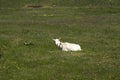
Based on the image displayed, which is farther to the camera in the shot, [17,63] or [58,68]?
[17,63]

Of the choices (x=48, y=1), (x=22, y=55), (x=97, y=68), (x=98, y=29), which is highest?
(x=97, y=68)

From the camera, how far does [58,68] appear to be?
835 inches

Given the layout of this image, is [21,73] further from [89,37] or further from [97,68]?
[89,37]

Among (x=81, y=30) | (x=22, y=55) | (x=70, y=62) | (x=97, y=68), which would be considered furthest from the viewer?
(x=81, y=30)

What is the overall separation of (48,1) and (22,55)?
2319 inches

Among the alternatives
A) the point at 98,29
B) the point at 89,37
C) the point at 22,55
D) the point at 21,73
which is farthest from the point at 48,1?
the point at 21,73

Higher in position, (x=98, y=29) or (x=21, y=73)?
(x=21, y=73)

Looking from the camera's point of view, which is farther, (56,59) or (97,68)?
(56,59)

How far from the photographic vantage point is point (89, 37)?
3556cm

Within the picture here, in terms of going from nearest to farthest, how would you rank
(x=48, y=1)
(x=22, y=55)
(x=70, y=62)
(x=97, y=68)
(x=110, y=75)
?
(x=110, y=75) → (x=97, y=68) → (x=70, y=62) → (x=22, y=55) → (x=48, y=1)

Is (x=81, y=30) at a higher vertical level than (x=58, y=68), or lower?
lower

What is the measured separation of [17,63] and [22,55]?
2792 mm

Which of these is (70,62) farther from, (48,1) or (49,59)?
(48,1)

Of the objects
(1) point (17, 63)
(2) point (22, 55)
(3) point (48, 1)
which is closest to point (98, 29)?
(2) point (22, 55)
